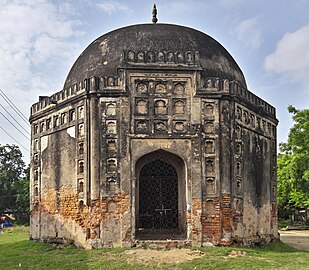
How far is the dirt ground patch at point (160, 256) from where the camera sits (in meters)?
11.8

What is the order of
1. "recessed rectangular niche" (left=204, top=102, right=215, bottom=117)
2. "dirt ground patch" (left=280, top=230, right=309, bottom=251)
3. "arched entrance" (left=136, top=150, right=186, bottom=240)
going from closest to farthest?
"recessed rectangular niche" (left=204, top=102, right=215, bottom=117), "arched entrance" (left=136, top=150, right=186, bottom=240), "dirt ground patch" (left=280, top=230, right=309, bottom=251)

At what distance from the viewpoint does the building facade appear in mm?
13680

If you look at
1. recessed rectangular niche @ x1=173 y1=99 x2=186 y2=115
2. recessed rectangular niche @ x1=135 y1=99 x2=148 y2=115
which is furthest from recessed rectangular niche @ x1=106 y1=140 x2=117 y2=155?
recessed rectangular niche @ x1=173 y1=99 x2=186 y2=115

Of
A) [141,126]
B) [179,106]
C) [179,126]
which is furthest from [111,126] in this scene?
[179,106]

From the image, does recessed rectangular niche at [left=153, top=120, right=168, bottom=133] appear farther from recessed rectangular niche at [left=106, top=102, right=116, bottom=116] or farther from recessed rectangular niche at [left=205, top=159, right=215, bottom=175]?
recessed rectangular niche at [left=205, top=159, right=215, bottom=175]

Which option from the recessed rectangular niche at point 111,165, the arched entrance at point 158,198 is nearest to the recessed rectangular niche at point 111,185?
the recessed rectangular niche at point 111,165

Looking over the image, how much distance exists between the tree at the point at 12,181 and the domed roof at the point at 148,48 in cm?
2148

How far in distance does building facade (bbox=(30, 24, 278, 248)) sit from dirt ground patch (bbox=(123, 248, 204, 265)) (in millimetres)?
740

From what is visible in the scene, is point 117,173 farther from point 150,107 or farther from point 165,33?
point 165,33

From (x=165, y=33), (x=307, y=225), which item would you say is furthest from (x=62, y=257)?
(x=307, y=225)

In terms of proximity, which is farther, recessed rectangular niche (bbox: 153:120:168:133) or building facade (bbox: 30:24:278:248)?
recessed rectangular niche (bbox: 153:120:168:133)

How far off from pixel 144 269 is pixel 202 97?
18.5 ft

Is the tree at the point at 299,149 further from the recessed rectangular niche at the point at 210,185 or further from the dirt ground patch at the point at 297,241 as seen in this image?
the recessed rectangular niche at the point at 210,185

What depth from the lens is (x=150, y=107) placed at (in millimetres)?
14078
